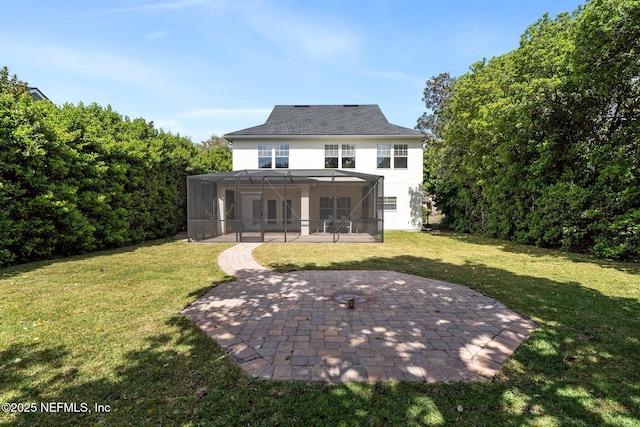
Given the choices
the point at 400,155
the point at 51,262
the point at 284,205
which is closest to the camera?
the point at 51,262

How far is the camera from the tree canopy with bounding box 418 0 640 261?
8.12 meters

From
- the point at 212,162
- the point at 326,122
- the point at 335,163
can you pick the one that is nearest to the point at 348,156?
the point at 335,163

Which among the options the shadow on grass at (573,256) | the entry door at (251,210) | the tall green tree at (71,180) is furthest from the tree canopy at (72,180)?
the shadow on grass at (573,256)

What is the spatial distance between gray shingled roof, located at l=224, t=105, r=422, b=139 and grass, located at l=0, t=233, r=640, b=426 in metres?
13.9

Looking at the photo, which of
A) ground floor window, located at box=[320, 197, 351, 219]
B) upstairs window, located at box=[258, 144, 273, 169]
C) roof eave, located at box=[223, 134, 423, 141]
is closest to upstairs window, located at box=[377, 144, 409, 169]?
roof eave, located at box=[223, 134, 423, 141]

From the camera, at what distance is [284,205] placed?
16938 mm

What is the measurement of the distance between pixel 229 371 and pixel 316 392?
93 cm

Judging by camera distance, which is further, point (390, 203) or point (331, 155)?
point (331, 155)

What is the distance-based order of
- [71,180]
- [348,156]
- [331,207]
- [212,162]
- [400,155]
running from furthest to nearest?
1. [212,162]
2. [331,207]
3. [348,156]
4. [400,155]
5. [71,180]

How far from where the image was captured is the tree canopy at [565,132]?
8.12m

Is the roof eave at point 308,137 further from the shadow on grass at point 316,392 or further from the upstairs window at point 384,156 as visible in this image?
the shadow on grass at point 316,392

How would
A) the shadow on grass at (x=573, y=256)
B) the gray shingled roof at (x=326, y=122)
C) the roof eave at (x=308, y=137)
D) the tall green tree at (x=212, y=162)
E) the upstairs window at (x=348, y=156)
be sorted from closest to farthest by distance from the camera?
the shadow on grass at (x=573, y=256), the tall green tree at (x=212, y=162), the roof eave at (x=308, y=137), the gray shingled roof at (x=326, y=122), the upstairs window at (x=348, y=156)

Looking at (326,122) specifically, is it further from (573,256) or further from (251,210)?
(573,256)

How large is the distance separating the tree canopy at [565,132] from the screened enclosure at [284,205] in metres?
5.69
